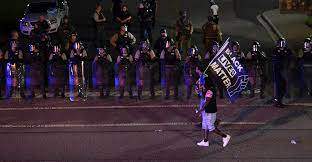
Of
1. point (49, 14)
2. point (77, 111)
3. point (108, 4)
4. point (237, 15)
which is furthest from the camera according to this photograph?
point (108, 4)

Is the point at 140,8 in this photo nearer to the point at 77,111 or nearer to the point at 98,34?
the point at 98,34

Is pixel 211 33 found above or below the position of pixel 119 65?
above

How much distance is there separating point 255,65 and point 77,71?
17.5ft

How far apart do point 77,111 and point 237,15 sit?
1894cm

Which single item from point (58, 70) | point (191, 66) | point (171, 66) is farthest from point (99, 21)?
point (191, 66)

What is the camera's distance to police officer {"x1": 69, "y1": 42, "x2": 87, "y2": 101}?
1802 centimetres

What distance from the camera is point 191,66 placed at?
17859 mm

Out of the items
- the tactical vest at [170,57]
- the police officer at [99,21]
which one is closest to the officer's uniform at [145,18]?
the police officer at [99,21]

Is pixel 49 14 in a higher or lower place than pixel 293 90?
higher

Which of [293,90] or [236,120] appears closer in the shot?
[236,120]

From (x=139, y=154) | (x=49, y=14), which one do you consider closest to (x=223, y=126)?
(x=139, y=154)

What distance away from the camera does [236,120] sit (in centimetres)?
1616

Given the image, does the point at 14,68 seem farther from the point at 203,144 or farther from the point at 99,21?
the point at 203,144

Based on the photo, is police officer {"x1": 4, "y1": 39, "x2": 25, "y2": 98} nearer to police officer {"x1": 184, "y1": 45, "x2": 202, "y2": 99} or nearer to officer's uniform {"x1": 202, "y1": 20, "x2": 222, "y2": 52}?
police officer {"x1": 184, "y1": 45, "x2": 202, "y2": 99}
